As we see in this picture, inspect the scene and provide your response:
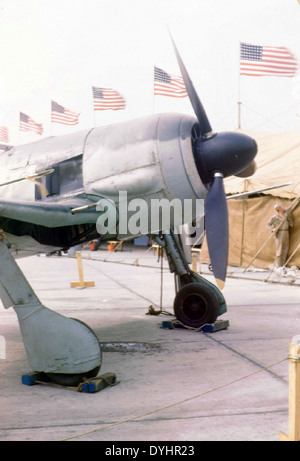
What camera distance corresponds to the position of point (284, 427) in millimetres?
3785

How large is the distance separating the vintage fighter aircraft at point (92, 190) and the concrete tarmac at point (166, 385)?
0.54m

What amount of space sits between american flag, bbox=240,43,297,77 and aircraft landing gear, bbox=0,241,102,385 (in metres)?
13.4

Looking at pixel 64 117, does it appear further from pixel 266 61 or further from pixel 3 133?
pixel 266 61

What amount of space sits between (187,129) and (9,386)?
3.33m

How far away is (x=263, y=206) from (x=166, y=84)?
7.81m

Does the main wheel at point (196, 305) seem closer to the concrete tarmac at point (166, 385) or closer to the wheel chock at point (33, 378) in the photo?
the concrete tarmac at point (166, 385)

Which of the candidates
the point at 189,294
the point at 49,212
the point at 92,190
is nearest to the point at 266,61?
the point at 189,294

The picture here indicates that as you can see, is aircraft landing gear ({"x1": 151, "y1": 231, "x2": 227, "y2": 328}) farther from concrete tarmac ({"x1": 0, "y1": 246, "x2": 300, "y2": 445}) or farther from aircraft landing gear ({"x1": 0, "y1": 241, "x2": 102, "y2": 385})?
aircraft landing gear ({"x1": 0, "y1": 241, "x2": 102, "y2": 385})

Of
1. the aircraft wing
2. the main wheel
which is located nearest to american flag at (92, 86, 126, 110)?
the main wheel

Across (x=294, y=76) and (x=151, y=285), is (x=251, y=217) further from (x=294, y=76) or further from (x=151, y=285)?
(x=151, y=285)

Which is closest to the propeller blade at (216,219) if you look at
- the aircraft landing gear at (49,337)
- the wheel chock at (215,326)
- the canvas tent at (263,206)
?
the aircraft landing gear at (49,337)

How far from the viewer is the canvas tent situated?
16.7 m
